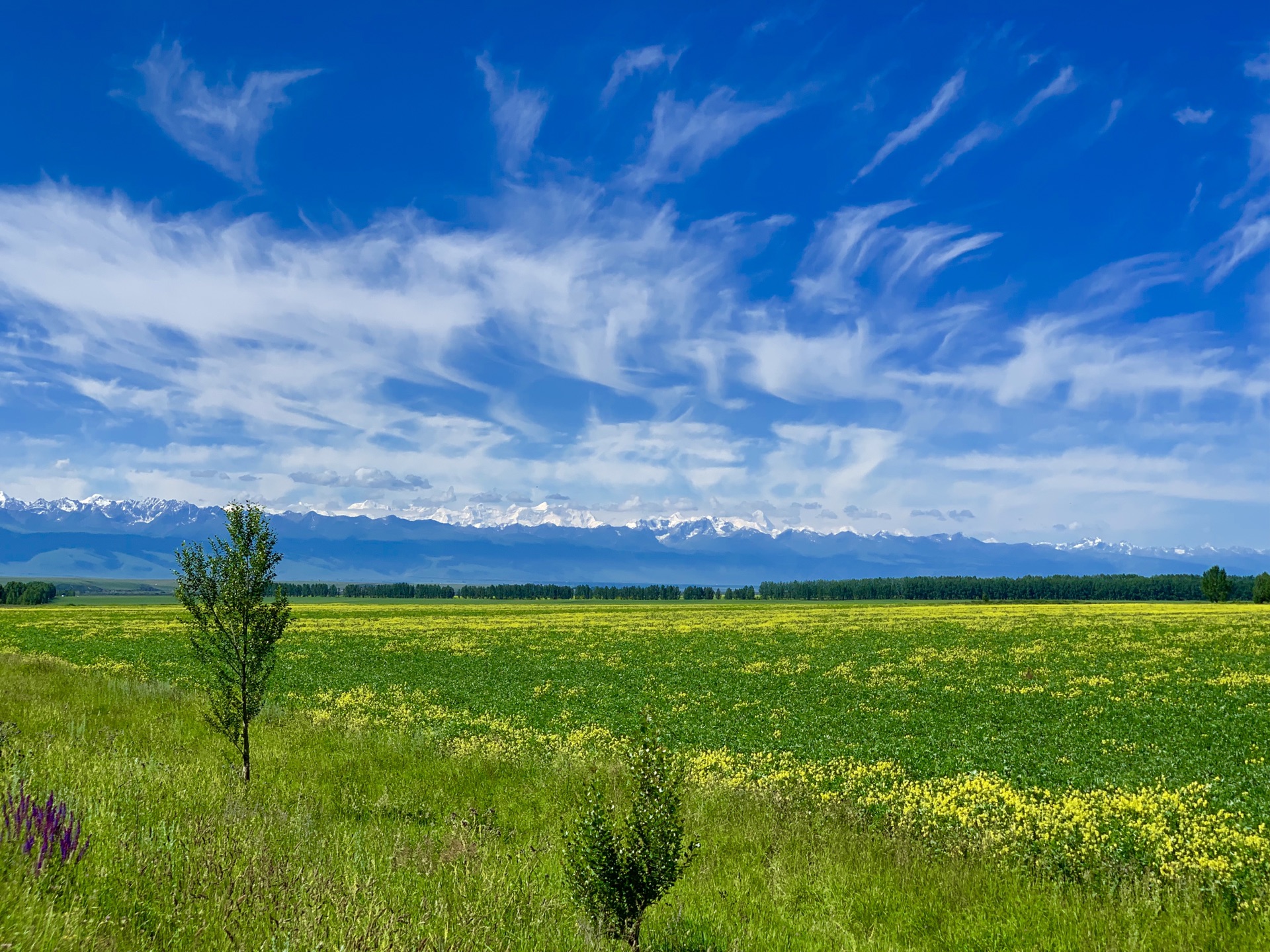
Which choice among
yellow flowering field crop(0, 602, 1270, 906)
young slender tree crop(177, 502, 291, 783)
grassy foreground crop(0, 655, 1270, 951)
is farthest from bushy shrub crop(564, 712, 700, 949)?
young slender tree crop(177, 502, 291, 783)

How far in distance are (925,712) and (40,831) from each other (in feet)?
84.1

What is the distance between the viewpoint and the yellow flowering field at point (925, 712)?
12.6m

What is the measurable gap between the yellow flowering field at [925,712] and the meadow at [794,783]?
131mm

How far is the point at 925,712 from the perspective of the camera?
25.1 meters

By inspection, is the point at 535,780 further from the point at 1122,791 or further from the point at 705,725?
the point at 1122,791

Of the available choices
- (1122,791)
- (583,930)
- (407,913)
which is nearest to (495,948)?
(407,913)

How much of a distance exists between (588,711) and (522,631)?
4000 cm

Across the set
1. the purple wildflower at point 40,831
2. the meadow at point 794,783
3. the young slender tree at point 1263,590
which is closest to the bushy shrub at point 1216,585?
the young slender tree at point 1263,590

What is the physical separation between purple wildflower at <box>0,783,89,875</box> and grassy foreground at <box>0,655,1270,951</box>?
16 cm

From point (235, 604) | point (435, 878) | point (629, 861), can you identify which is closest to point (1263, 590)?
point (629, 861)

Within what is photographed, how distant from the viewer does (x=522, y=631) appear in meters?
65.6

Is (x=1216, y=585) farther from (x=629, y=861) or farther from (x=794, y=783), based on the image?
(x=629, y=861)

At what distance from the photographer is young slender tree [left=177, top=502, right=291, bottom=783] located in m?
13.7

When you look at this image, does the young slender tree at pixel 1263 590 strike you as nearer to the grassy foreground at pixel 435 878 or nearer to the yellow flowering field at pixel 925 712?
the yellow flowering field at pixel 925 712
